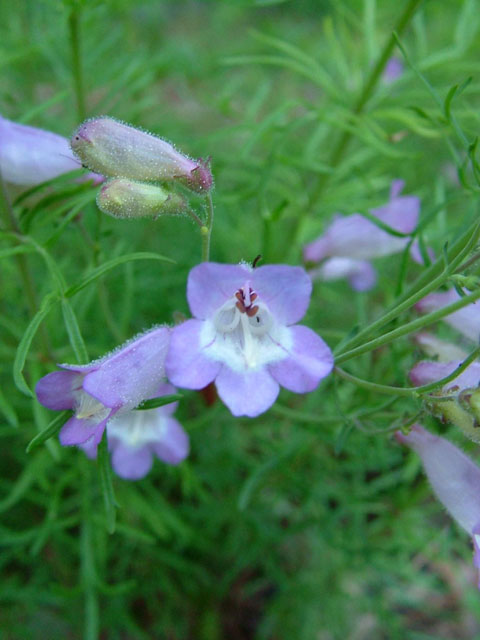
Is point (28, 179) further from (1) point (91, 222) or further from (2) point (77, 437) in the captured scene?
(2) point (77, 437)

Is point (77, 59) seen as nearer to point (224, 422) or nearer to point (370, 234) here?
point (370, 234)

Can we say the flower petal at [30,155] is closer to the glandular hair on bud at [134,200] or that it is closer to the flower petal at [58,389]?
the glandular hair on bud at [134,200]

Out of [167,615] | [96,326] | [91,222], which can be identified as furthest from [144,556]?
[91,222]

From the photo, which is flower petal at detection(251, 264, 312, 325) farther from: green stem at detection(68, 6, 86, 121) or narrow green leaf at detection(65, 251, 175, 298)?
green stem at detection(68, 6, 86, 121)

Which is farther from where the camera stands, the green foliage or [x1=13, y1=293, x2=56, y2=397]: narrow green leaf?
the green foliage

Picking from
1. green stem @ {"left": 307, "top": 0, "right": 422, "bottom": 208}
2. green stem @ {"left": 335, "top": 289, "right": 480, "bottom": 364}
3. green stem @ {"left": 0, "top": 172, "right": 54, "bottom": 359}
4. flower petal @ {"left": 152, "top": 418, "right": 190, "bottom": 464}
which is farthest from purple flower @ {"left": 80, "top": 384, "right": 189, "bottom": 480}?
green stem @ {"left": 307, "top": 0, "right": 422, "bottom": 208}
